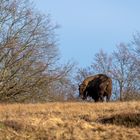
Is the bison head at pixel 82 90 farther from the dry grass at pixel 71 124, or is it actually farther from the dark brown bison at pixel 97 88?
the dry grass at pixel 71 124

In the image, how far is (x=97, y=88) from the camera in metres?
28.8

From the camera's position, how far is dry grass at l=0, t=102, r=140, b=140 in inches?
582

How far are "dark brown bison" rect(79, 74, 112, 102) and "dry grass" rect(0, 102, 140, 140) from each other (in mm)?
10737

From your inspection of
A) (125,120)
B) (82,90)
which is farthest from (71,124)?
(82,90)

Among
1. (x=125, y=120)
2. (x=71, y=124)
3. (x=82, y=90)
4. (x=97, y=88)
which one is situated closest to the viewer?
(x=71, y=124)

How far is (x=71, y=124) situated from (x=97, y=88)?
13378mm

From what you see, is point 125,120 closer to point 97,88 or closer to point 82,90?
point 97,88

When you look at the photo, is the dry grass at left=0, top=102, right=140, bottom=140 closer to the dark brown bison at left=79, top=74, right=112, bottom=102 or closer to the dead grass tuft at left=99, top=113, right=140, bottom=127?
the dead grass tuft at left=99, top=113, right=140, bottom=127

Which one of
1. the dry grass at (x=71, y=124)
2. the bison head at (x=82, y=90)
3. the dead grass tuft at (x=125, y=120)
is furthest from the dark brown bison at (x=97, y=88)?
the dead grass tuft at (x=125, y=120)

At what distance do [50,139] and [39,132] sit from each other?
1.65ft

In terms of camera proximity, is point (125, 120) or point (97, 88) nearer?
point (125, 120)

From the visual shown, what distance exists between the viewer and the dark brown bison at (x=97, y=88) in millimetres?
28773

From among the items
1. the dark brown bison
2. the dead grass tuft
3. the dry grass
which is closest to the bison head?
the dark brown bison

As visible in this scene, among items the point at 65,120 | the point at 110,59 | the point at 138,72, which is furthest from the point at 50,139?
the point at 110,59
